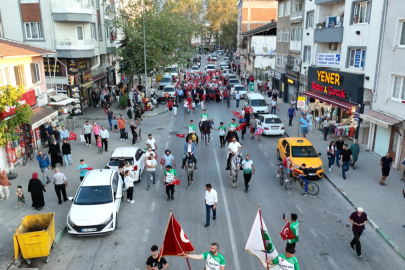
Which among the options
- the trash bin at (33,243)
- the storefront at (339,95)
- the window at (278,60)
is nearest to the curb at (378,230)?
the storefront at (339,95)

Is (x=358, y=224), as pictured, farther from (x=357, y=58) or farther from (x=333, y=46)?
(x=333, y=46)

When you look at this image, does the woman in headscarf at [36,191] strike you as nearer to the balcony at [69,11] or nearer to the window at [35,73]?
the window at [35,73]

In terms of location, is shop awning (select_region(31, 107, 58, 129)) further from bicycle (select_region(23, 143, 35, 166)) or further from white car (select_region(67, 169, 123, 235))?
white car (select_region(67, 169, 123, 235))

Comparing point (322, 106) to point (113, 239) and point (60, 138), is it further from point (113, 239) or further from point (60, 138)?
point (113, 239)

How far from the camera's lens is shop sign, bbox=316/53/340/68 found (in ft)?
78.6

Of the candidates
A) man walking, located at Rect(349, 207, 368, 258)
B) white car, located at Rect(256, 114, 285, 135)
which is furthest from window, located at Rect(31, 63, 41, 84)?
man walking, located at Rect(349, 207, 368, 258)

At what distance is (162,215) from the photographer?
12562 millimetres

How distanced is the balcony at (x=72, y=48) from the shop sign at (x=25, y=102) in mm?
9232

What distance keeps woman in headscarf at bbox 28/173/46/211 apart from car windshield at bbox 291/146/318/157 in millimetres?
11049

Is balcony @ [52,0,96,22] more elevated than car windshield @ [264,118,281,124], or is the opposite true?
A: balcony @ [52,0,96,22]

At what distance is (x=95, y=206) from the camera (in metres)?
11.4

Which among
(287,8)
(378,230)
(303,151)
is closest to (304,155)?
(303,151)

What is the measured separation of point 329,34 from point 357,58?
162 inches

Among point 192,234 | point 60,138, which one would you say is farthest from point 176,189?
point 60,138
